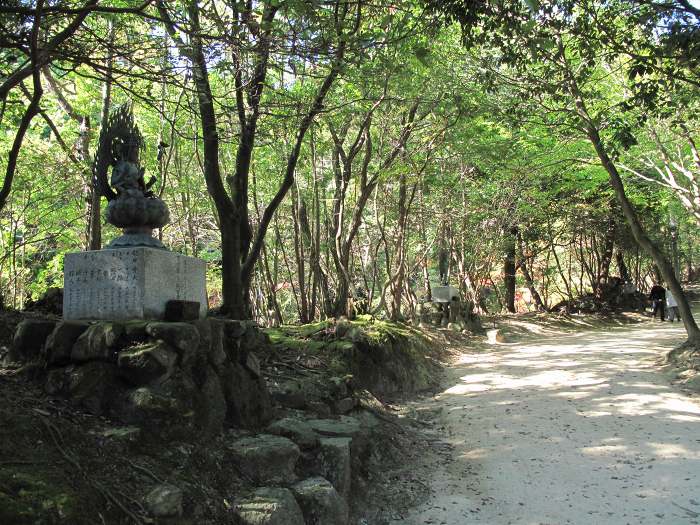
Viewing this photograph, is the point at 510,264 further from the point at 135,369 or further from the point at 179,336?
the point at 135,369

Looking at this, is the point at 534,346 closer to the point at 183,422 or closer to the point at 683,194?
the point at 683,194

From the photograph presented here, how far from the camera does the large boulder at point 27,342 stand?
166 inches

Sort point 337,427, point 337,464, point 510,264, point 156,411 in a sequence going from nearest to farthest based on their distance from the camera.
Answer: point 156,411, point 337,464, point 337,427, point 510,264

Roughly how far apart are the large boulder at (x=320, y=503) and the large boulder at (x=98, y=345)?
5.89ft

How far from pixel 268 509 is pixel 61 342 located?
2039 mm

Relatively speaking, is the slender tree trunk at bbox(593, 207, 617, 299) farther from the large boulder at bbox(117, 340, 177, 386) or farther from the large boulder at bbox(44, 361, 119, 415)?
the large boulder at bbox(44, 361, 119, 415)

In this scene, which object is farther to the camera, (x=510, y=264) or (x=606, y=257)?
(x=606, y=257)

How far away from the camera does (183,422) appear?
402 centimetres

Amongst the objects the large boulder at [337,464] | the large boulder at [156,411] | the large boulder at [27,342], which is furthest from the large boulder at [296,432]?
the large boulder at [27,342]

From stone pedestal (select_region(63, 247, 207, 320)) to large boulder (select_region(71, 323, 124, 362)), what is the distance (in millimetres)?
413

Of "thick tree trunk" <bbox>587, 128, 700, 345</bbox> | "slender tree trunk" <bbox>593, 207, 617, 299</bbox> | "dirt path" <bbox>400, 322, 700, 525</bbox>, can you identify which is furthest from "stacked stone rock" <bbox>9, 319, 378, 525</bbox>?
"slender tree trunk" <bbox>593, 207, 617, 299</bbox>

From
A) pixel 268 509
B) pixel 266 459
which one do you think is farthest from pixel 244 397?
pixel 268 509

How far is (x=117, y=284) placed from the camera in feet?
14.9

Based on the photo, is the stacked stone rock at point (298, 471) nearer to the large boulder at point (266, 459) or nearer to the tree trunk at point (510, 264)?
the large boulder at point (266, 459)
